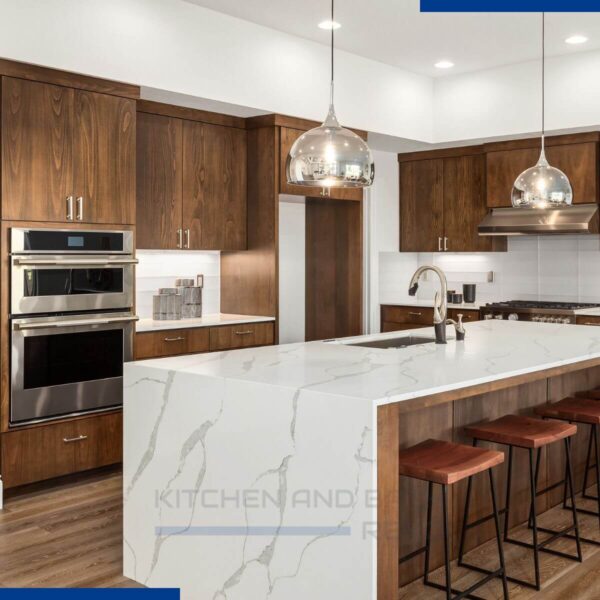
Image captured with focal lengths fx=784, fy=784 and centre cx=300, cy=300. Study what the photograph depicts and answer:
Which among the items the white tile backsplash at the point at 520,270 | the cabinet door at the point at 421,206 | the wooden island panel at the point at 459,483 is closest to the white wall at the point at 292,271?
the white tile backsplash at the point at 520,270

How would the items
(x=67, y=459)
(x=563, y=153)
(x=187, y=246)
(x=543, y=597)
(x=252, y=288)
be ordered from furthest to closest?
(x=563, y=153) → (x=252, y=288) → (x=187, y=246) → (x=67, y=459) → (x=543, y=597)

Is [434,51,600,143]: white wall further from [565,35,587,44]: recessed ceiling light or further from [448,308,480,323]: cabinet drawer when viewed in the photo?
[448,308,480,323]: cabinet drawer

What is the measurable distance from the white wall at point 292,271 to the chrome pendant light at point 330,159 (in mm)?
3306

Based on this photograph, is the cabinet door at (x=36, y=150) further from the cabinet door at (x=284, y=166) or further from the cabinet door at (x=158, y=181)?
the cabinet door at (x=284, y=166)

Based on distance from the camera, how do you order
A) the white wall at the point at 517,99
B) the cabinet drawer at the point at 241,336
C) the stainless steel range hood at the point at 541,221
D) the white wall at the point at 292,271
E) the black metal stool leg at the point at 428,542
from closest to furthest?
the black metal stool leg at the point at 428,542, the cabinet drawer at the point at 241,336, the white wall at the point at 517,99, the stainless steel range hood at the point at 541,221, the white wall at the point at 292,271

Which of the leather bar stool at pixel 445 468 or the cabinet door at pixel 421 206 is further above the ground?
the cabinet door at pixel 421 206

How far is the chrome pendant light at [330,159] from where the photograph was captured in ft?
10.1

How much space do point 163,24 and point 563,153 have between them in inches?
133

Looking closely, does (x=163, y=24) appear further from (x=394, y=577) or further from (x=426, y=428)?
(x=394, y=577)

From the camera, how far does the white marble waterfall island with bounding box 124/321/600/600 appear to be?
99.4 inches

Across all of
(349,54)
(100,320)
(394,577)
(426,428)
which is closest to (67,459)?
(100,320)

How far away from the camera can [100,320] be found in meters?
4.64

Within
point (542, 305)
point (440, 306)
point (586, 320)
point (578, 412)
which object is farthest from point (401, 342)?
point (542, 305)

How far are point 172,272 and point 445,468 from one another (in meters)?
3.48
